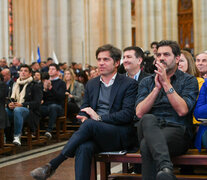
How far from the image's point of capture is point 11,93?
11156 millimetres

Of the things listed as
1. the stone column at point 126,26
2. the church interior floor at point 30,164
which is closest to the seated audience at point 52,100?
the church interior floor at point 30,164

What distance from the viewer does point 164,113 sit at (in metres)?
5.57

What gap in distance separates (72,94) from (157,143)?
8309mm

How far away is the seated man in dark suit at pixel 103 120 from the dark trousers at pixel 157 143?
0.53m

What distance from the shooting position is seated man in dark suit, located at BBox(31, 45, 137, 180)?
5.54m

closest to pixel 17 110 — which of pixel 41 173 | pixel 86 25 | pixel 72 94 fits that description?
pixel 72 94

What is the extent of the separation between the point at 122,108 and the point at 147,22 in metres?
25.9

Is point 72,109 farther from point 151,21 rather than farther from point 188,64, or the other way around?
point 151,21

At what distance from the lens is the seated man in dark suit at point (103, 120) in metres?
5.54

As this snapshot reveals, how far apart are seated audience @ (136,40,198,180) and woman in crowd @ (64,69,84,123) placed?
7.09 m

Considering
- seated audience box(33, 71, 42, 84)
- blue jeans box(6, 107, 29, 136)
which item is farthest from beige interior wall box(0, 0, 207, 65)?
blue jeans box(6, 107, 29, 136)

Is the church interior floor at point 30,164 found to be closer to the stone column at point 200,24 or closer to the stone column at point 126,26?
the stone column at point 126,26

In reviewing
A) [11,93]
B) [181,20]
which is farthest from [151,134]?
[181,20]

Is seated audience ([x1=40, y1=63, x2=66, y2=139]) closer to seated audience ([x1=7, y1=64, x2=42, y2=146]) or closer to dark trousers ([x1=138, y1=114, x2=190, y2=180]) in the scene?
seated audience ([x1=7, y1=64, x2=42, y2=146])
